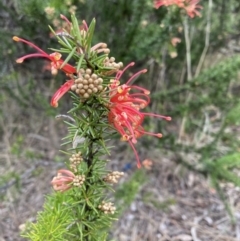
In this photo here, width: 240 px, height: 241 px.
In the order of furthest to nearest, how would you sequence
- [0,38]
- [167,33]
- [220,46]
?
[220,46] < [0,38] < [167,33]

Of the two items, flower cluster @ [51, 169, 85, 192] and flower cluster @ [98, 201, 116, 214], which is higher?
flower cluster @ [51, 169, 85, 192]

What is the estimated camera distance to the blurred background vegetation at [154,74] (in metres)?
1.51

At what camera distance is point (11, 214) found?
1737 mm

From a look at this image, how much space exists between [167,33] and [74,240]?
2.81 feet

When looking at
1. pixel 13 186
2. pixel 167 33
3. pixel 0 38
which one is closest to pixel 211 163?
pixel 167 33

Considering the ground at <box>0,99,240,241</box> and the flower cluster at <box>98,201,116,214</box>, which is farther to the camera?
the ground at <box>0,99,240,241</box>

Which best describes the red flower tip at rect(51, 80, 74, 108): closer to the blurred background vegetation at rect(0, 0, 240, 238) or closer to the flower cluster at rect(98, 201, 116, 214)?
the flower cluster at rect(98, 201, 116, 214)

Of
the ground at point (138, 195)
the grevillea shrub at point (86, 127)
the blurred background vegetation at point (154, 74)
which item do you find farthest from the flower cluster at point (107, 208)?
the ground at point (138, 195)

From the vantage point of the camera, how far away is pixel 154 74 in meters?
2.14

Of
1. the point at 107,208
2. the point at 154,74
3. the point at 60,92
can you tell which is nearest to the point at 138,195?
the point at 154,74

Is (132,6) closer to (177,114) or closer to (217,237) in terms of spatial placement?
(177,114)

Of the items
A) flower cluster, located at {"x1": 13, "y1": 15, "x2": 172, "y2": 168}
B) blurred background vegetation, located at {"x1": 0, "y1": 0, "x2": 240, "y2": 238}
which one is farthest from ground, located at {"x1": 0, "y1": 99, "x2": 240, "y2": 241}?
flower cluster, located at {"x1": 13, "y1": 15, "x2": 172, "y2": 168}

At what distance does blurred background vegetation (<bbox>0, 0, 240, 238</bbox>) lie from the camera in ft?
4.97

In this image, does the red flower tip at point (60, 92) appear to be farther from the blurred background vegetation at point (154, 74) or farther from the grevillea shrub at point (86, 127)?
the blurred background vegetation at point (154, 74)
